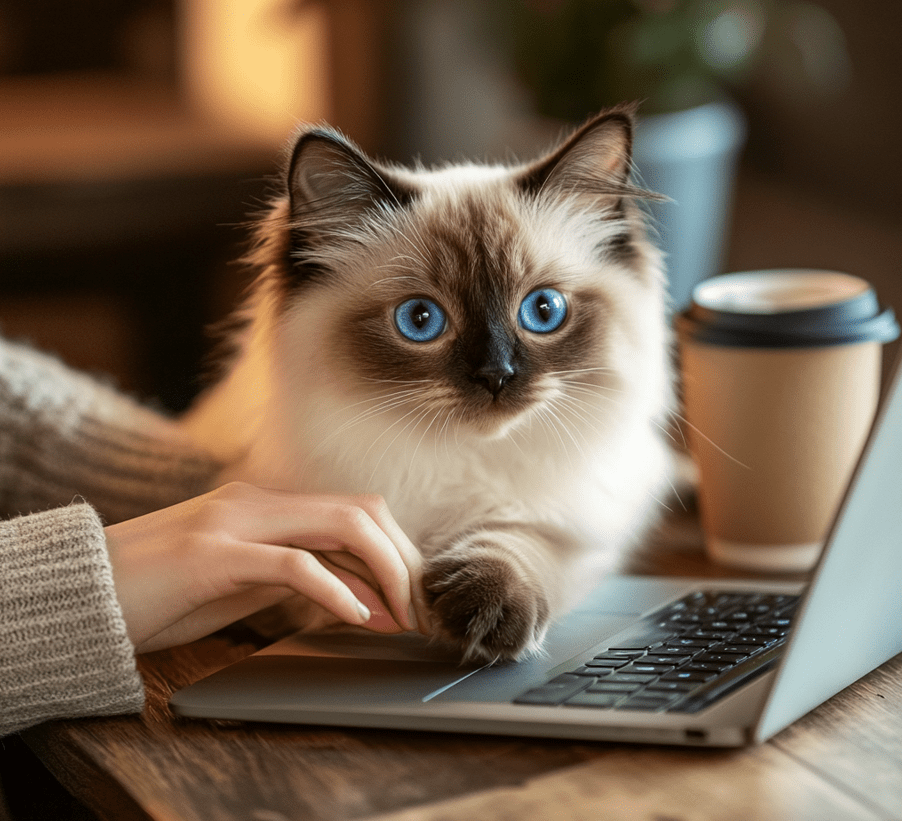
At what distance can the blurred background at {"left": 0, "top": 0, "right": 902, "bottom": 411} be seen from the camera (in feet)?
10.9

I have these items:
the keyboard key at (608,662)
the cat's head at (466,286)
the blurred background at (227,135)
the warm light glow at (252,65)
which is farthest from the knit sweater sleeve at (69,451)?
the warm light glow at (252,65)

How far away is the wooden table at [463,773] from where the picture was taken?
0.72 metres

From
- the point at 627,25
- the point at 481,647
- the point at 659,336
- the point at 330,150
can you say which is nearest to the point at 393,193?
the point at 330,150

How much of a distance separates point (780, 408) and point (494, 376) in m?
0.41

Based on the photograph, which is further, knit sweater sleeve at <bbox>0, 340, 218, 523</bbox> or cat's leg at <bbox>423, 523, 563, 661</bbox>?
knit sweater sleeve at <bbox>0, 340, 218, 523</bbox>

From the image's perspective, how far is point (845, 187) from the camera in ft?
11.4

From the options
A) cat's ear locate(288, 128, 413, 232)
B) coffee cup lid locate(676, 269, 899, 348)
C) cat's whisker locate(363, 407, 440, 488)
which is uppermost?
cat's ear locate(288, 128, 413, 232)

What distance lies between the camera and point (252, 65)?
12.7ft

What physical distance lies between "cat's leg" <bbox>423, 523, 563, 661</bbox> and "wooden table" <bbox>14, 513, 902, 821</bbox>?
0.09m

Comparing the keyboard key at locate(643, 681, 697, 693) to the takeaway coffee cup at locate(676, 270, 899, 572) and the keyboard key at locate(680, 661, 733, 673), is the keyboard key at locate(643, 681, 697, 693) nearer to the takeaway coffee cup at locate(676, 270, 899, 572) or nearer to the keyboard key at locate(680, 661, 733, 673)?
the keyboard key at locate(680, 661, 733, 673)

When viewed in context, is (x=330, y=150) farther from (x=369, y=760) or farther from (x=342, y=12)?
(x=342, y=12)

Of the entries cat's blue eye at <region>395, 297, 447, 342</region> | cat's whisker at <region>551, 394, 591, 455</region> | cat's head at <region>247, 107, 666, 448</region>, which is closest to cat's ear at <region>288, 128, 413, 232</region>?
cat's head at <region>247, 107, 666, 448</region>

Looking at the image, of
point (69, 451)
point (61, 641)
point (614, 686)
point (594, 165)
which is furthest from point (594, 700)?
point (69, 451)

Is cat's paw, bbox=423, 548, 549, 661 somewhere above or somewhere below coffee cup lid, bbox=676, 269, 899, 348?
below
